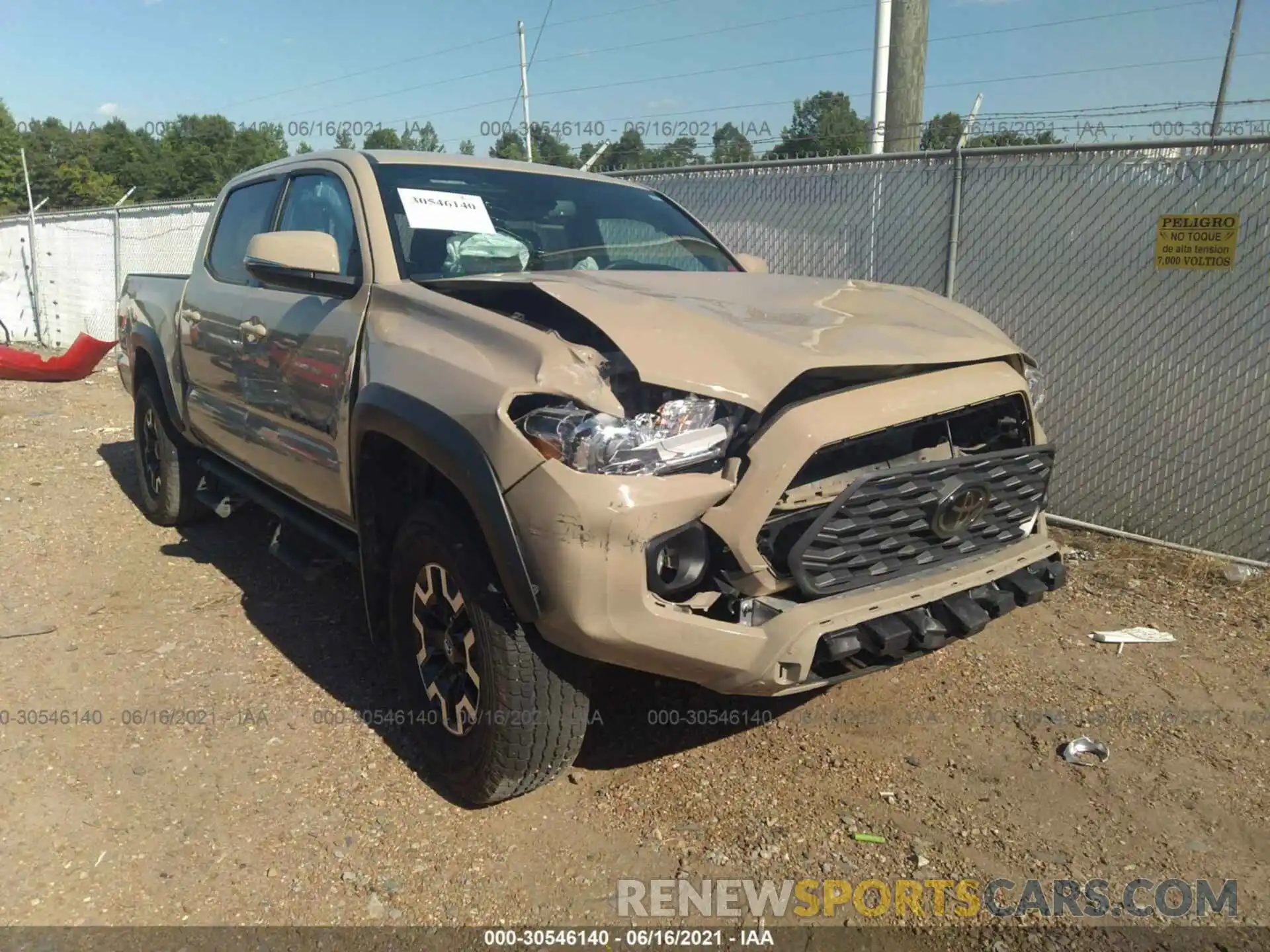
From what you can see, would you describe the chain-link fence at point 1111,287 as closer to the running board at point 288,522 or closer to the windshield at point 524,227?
the windshield at point 524,227

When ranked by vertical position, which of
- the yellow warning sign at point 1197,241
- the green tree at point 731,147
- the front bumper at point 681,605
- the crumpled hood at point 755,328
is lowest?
the front bumper at point 681,605

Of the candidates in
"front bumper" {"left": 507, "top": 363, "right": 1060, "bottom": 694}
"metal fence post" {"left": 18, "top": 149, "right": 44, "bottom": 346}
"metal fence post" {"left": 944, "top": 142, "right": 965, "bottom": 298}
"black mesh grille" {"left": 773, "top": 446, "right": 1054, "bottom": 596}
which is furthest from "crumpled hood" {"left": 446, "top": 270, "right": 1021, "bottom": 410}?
"metal fence post" {"left": 18, "top": 149, "right": 44, "bottom": 346}

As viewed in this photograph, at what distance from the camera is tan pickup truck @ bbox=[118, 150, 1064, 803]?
2.39 meters

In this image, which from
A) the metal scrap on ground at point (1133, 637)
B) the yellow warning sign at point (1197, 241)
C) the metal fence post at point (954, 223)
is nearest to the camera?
the metal scrap on ground at point (1133, 637)

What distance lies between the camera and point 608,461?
235 centimetres

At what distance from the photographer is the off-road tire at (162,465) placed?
555 centimetres

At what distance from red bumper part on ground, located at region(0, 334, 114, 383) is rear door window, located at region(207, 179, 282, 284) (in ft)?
24.2

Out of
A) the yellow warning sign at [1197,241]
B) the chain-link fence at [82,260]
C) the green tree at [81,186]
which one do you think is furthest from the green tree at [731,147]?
the green tree at [81,186]

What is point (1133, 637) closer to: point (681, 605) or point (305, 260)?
point (681, 605)

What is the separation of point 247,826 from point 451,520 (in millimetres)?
1166

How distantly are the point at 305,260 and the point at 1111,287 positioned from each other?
4320 mm

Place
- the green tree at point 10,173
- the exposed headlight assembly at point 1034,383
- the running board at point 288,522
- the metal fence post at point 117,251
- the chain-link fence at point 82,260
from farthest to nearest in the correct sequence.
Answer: the green tree at point 10,173
the metal fence post at point 117,251
the chain-link fence at point 82,260
the running board at point 288,522
the exposed headlight assembly at point 1034,383

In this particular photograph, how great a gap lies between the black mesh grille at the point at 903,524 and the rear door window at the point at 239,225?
123 inches

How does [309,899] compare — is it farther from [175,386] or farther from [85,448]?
[85,448]
